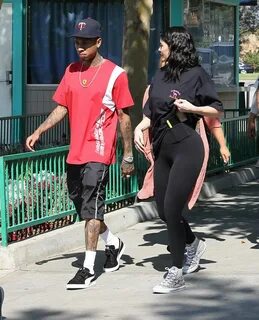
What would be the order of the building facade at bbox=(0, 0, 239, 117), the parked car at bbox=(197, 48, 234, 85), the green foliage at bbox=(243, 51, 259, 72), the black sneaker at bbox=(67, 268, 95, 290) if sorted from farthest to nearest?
the green foliage at bbox=(243, 51, 259, 72)
the parked car at bbox=(197, 48, 234, 85)
the building facade at bbox=(0, 0, 239, 117)
the black sneaker at bbox=(67, 268, 95, 290)

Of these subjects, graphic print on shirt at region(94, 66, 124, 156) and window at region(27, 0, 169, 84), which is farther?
window at region(27, 0, 169, 84)

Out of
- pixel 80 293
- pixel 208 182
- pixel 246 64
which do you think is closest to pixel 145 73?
pixel 208 182

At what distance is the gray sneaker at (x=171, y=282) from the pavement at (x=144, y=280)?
0.05 meters

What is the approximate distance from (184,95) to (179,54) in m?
0.34

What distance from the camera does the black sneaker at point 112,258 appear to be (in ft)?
24.4

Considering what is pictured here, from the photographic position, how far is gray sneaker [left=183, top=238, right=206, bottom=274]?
7.22 m

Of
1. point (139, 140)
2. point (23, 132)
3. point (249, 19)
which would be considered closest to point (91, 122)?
point (139, 140)

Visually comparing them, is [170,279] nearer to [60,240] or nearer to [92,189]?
[92,189]

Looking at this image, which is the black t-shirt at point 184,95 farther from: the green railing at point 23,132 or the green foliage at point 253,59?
the green foliage at point 253,59

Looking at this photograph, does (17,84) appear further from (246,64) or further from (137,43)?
(246,64)

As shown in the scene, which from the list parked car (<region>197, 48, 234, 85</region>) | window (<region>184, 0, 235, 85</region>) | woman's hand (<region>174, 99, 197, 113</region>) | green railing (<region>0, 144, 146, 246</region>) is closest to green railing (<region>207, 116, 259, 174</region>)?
window (<region>184, 0, 235, 85</region>)

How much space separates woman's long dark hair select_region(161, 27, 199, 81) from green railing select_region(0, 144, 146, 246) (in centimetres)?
179

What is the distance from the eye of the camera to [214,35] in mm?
18891

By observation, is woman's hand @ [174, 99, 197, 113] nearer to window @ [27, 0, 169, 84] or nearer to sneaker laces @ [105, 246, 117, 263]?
sneaker laces @ [105, 246, 117, 263]
